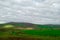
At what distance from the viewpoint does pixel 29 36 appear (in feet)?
21.9

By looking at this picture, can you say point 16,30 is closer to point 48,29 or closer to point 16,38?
point 16,38

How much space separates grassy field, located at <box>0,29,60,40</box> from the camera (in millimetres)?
6633

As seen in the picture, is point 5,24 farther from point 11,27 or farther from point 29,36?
point 29,36

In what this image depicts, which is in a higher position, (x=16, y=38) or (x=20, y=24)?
(x=20, y=24)

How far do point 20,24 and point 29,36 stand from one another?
52 cm

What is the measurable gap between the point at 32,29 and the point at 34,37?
320 millimetres

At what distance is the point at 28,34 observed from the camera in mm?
6750

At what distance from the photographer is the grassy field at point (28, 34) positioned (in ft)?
21.8

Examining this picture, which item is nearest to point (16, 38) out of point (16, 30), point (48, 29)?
point (16, 30)

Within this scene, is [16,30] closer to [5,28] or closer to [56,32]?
[5,28]

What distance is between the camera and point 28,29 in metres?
6.79

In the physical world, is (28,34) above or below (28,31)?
below

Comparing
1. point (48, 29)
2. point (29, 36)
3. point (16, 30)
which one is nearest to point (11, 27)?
point (16, 30)

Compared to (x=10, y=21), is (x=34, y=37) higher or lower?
lower
